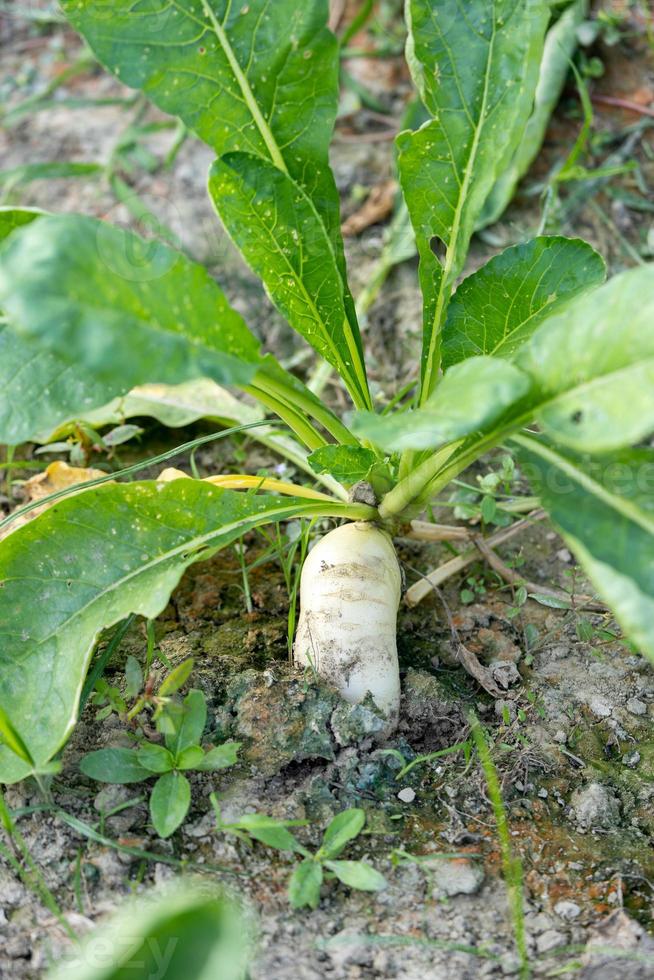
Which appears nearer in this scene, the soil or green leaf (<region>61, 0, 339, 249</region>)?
the soil

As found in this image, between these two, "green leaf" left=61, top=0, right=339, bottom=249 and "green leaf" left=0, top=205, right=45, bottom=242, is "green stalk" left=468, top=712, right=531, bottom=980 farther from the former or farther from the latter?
"green leaf" left=0, top=205, right=45, bottom=242

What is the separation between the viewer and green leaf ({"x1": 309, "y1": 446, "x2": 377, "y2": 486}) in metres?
1.49

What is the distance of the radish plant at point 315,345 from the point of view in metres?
1.18

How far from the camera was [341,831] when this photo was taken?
4.27ft

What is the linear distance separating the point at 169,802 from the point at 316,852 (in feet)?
0.71

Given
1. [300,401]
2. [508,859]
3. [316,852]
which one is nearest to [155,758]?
[316,852]

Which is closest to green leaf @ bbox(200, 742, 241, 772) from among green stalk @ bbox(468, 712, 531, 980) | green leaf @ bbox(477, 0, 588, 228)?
green stalk @ bbox(468, 712, 531, 980)

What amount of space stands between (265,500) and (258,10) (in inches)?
32.6

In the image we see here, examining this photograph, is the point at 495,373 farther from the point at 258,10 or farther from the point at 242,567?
the point at 258,10

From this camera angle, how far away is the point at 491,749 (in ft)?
4.84

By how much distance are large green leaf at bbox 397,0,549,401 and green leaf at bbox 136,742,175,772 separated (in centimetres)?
84

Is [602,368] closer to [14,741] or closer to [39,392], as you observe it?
[39,392]

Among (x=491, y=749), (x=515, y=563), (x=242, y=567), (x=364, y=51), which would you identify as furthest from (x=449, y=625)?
(x=364, y=51)

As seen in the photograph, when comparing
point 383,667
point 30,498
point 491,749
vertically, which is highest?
point 30,498
